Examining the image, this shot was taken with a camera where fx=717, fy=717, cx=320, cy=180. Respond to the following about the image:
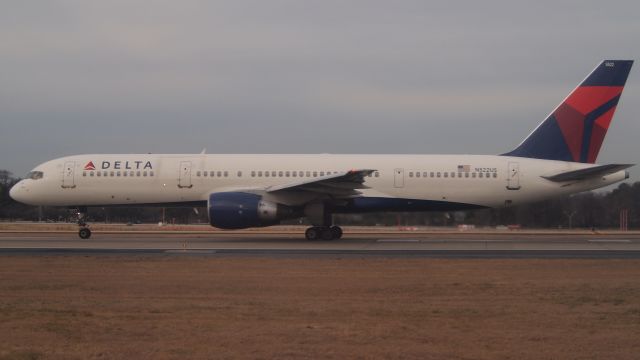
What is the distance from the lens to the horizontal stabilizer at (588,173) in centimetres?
2596

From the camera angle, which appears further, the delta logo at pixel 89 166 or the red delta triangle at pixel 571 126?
the delta logo at pixel 89 166

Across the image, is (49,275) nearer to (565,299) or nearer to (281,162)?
(565,299)

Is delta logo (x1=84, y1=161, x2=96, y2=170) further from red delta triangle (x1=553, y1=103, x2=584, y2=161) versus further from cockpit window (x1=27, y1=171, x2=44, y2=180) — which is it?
red delta triangle (x1=553, y1=103, x2=584, y2=161)

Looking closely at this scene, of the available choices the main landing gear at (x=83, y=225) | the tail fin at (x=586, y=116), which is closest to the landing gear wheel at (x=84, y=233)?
the main landing gear at (x=83, y=225)

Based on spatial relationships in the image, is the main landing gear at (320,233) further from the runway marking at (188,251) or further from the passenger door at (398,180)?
the runway marking at (188,251)

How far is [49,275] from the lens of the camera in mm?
14922

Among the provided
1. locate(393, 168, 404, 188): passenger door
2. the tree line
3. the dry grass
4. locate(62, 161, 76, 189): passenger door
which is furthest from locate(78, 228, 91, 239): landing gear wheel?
locate(393, 168, 404, 188): passenger door

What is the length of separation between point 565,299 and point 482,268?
15.6 ft

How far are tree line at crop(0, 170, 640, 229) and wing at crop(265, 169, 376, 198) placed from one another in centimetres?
844

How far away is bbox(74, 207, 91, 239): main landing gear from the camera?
28109 mm

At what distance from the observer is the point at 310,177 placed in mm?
27750

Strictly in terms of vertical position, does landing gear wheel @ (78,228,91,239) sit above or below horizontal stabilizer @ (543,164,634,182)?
below

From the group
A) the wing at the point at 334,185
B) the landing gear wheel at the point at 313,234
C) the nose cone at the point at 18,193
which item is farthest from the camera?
the nose cone at the point at 18,193

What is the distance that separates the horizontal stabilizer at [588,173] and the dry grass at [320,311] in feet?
32.8
